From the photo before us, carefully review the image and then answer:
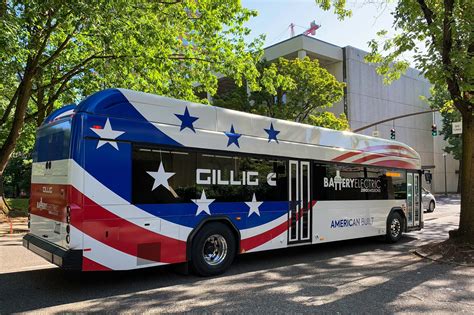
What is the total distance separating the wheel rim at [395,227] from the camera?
11606mm

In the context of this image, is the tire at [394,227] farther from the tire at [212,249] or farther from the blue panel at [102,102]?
the blue panel at [102,102]

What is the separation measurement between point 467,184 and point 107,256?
8.66 metres

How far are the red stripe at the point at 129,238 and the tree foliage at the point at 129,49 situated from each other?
682cm

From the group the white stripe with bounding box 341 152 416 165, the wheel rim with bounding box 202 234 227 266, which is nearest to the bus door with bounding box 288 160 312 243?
the white stripe with bounding box 341 152 416 165

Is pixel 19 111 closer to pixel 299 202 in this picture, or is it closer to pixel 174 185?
pixel 174 185

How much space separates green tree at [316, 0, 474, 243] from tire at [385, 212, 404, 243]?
1.71 metres

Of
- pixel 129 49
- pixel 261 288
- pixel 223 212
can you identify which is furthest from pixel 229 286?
pixel 129 49

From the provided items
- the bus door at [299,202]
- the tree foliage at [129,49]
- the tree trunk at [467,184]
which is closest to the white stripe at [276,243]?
the bus door at [299,202]

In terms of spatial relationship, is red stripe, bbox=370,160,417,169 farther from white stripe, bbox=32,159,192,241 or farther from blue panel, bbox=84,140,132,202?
blue panel, bbox=84,140,132,202

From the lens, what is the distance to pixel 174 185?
22.7ft

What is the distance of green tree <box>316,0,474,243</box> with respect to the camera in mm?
9023

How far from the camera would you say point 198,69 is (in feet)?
52.5

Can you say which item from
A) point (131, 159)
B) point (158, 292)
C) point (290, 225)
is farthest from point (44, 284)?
point (290, 225)

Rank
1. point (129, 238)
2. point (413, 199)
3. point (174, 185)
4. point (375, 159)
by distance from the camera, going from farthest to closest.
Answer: point (413, 199), point (375, 159), point (174, 185), point (129, 238)
